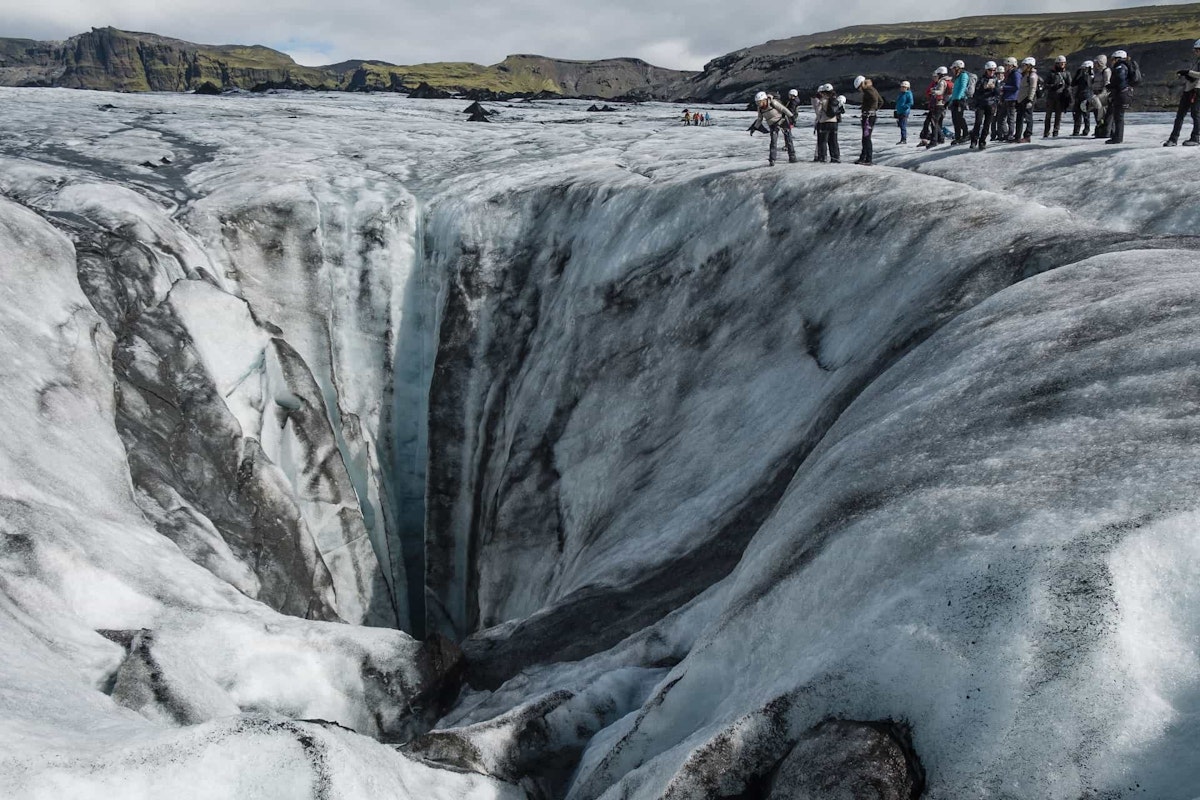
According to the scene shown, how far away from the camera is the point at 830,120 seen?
15352 mm

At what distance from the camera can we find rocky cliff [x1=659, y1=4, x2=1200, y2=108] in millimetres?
43500

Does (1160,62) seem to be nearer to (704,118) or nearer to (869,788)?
(704,118)

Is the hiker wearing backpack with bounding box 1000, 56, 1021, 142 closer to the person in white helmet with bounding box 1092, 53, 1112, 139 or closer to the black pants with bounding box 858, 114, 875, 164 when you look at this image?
the person in white helmet with bounding box 1092, 53, 1112, 139

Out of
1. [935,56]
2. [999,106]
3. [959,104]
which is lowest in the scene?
[999,106]

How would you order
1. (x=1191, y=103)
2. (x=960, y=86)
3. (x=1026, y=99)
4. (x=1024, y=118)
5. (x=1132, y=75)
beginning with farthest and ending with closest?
1. (x=960, y=86)
2. (x=1024, y=118)
3. (x=1026, y=99)
4. (x=1132, y=75)
5. (x=1191, y=103)

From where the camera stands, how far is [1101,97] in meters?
15.0

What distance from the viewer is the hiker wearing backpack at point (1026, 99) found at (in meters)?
14.4

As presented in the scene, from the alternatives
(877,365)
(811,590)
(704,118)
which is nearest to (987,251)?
(877,365)

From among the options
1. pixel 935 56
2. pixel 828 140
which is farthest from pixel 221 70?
pixel 828 140

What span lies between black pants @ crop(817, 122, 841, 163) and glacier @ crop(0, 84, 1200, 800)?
1232 millimetres

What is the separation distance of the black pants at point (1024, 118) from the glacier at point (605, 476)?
1.70 m

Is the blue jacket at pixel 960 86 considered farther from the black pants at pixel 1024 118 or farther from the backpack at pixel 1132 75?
the backpack at pixel 1132 75

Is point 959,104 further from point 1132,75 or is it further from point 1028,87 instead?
point 1132,75

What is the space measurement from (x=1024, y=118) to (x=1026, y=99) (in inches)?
18.3
